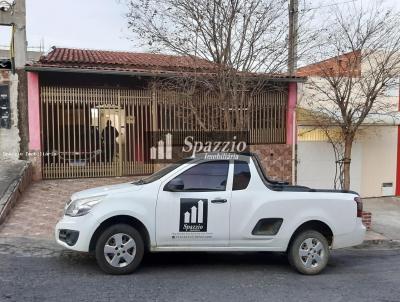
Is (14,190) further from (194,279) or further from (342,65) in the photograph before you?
(342,65)

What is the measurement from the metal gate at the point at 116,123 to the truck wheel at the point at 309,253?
5.46 metres

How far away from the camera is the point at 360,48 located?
9.93 m

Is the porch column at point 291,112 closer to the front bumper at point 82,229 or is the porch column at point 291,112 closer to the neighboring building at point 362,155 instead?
the neighboring building at point 362,155

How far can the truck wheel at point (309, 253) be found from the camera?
20.0 ft

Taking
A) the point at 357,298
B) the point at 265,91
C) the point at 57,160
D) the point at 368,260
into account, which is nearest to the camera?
the point at 357,298

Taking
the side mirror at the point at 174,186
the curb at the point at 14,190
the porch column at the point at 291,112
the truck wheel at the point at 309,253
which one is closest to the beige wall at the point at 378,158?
the porch column at the point at 291,112

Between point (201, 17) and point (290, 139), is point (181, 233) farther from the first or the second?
point (290, 139)

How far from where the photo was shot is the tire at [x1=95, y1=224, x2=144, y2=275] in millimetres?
5688

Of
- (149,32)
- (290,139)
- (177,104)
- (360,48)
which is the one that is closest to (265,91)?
(290,139)

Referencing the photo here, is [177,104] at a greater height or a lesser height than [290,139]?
greater

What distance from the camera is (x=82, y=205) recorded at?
5812mm

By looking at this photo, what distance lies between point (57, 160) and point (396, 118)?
396 inches

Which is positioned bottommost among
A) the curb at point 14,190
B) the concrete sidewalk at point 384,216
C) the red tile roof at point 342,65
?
the concrete sidewalk at point 384,216

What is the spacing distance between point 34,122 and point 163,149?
3.70 meters
